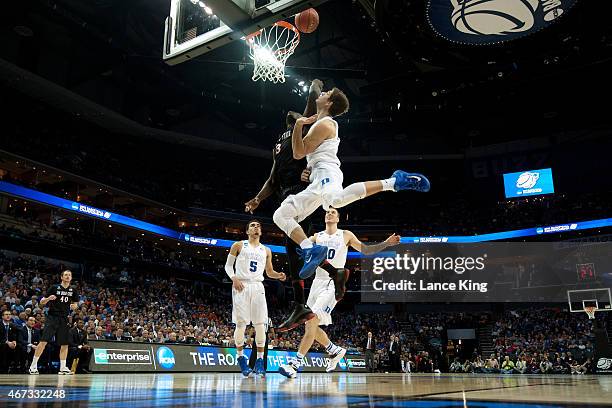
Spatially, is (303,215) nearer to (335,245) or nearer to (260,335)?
(335,245)

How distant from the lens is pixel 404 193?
3603 cm

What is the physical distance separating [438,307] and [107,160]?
69.7 ft

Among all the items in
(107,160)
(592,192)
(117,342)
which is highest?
(107,160)

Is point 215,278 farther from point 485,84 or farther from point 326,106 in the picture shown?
point 326,106

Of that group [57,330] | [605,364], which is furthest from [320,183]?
[605,364]

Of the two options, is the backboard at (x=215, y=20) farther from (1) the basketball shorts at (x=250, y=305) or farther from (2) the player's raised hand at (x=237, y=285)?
(1) the basketball shorts at (x=250, y=305)

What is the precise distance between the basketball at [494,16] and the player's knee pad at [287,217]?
9089 mm

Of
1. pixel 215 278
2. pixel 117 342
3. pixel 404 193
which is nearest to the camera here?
pixel 117 342

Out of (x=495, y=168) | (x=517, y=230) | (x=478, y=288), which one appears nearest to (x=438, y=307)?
(x=478, y=288)

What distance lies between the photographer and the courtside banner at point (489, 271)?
25.9 m

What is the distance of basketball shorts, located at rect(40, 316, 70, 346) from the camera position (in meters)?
8.78

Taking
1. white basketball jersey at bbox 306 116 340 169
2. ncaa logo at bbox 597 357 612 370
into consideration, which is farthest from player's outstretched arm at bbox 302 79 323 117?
ncaa logo at bbox 597 357 612 370

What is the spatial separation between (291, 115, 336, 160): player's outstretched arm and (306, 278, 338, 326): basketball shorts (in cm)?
316

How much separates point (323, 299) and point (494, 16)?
8431mm
